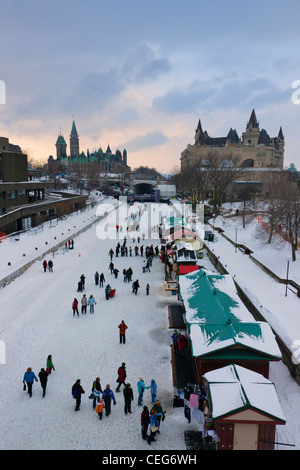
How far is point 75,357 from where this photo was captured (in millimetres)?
11797

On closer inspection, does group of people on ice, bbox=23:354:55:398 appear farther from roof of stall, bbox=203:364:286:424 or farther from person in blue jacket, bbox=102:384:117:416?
roof of stall, bbox=203:364:286:424

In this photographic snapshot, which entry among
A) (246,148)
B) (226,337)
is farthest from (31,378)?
(246,148)

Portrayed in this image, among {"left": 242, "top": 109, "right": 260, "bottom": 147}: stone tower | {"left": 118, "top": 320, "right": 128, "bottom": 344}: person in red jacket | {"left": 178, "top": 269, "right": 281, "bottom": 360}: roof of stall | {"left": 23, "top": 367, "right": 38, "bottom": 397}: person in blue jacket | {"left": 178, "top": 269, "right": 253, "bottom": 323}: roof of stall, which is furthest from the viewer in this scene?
{"left": 242, "top": 109, "right": 260, "bottom": 147}: stone tower

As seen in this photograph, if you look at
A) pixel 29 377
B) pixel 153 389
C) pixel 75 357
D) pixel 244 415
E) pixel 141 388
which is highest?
pixel 244 415

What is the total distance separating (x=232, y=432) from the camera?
288 inches

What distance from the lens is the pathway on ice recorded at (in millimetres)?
8250

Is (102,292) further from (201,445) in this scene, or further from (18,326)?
(201,445)

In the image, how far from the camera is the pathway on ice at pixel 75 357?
8.25 metres

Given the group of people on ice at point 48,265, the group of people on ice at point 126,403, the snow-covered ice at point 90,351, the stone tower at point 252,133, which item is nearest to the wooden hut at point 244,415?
the snow-covered ice at point 90,351

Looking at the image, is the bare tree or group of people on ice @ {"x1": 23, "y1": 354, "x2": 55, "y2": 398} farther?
the bare tree

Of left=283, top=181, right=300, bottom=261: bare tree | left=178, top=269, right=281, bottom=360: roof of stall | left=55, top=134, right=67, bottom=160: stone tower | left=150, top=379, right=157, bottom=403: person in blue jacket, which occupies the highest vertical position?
left=55, top=134, right=67, bottom=160: stone tower

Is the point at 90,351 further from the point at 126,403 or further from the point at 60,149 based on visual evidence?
the point at 60,149

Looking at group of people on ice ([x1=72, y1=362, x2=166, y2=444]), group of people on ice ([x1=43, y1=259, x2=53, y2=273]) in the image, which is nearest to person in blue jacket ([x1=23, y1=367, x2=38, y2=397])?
group of people on ice ([x1=72, y1=362, x2=166, y2=444])
